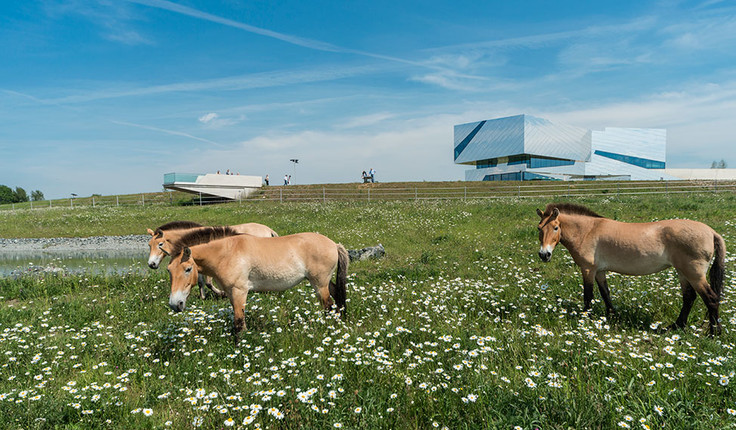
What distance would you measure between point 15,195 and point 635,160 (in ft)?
645

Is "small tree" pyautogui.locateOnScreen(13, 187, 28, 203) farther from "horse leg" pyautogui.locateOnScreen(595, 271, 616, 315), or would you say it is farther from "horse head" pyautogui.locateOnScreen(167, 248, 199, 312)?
"horse leg" pyautogui.locateOnScreen(595, 271, 616, 315)

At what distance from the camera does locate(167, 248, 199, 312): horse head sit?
6.06 m

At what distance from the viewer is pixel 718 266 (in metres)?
6.66

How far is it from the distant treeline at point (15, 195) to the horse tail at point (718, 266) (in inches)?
6850

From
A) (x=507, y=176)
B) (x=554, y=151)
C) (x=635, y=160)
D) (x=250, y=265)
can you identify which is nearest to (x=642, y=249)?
(x=250, y=265)

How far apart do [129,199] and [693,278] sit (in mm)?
60692

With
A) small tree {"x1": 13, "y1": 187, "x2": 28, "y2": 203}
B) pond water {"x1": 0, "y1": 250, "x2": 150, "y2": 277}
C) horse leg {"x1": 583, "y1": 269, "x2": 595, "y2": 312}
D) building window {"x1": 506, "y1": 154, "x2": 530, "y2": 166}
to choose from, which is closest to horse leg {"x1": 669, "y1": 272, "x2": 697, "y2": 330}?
horse leg {"x1": 583, "y1": 269, "x2": 595, "y2": 312}

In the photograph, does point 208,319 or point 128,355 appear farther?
point 208,319

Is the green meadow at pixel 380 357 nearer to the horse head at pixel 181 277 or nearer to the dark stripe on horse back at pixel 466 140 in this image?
the horse head at pixel 181 277

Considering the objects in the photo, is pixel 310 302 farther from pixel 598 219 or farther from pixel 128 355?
pixel 598 219

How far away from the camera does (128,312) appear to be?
838cm

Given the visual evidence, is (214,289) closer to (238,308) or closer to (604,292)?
(238,308)

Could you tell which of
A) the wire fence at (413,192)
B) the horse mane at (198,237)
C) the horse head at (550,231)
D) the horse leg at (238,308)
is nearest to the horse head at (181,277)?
the horse mane at (198,237)

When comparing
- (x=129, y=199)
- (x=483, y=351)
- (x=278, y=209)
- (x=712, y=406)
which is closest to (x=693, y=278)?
(x=712, y=406)
